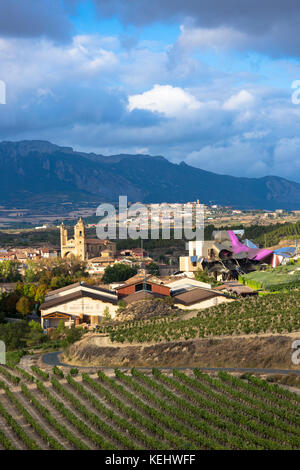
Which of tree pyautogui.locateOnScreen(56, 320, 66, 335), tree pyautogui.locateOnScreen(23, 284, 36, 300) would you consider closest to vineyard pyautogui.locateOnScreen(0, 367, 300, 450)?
tree pyautogui.locateOnScreen(56, 320, 66, 335)

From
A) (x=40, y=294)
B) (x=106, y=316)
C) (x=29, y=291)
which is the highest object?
(x=29, y=291)

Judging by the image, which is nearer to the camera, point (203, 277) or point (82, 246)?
point (203, 277)

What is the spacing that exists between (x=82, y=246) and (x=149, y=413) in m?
96.9

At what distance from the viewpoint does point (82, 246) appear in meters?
121

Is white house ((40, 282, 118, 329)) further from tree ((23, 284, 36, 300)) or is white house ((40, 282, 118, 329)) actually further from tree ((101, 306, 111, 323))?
tree ((23, 284, 36, 300))

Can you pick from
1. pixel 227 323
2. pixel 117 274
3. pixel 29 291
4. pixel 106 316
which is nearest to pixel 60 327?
pixel 106 316

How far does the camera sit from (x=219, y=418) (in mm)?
23609

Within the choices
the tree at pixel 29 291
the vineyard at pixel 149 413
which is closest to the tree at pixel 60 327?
the tree at pixel 29 291

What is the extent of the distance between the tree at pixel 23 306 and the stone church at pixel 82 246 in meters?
53.5

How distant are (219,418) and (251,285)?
39.4 m

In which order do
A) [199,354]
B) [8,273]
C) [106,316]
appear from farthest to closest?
[8,273]
[106,316]
[199,354]

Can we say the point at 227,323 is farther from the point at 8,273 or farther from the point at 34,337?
the point at 8,273
